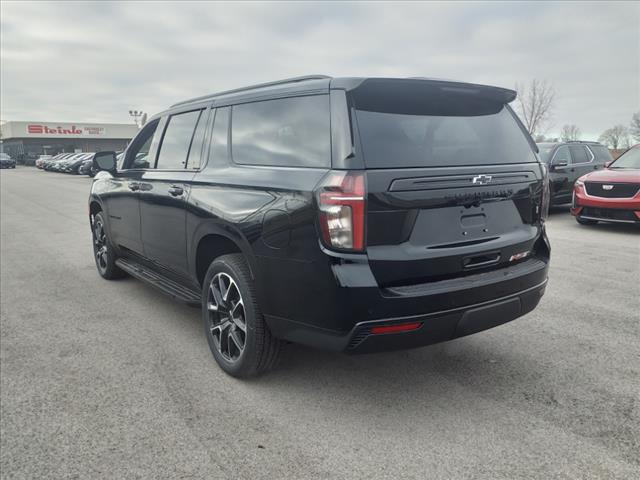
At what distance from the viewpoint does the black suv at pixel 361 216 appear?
8.63ft

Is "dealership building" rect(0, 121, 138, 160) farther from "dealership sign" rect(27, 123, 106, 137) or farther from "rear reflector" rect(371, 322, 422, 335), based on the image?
"rear reflector" rect(371, 322, 422, 335)

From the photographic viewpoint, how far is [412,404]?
308 cm

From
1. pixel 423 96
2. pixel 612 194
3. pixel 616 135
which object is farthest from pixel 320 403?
pixel 616 135

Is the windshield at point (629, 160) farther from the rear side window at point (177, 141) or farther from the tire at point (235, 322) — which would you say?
the tire at point (235, 322)

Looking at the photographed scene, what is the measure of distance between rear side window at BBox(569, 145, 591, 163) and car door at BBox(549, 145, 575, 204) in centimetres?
20

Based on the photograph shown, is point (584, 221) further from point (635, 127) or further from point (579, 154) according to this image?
point (635, 127)

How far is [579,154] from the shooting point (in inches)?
480

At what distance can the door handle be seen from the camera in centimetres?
396

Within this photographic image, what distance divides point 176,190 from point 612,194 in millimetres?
8129

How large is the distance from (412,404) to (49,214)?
12195 mm

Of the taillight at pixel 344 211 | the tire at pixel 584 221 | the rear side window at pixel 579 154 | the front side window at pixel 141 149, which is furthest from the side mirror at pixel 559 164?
the taillight at pixel 344 211

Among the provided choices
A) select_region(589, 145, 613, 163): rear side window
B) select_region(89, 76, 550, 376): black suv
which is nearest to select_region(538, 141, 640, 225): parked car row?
select_region(589, 145, 613, 163): rear side window

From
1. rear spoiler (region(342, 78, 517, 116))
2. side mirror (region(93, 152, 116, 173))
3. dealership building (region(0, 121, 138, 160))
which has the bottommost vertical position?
side mirror (region(93, 152, 116, 173))

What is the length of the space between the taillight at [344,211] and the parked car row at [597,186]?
8015 mm
